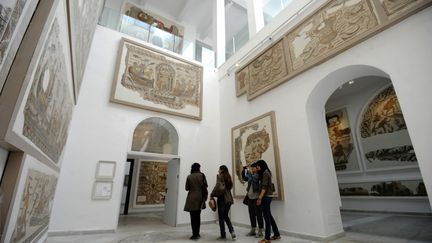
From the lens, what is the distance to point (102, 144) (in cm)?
650

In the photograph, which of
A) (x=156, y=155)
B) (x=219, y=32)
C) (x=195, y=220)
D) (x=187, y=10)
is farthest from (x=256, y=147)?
(x=187, y=10)

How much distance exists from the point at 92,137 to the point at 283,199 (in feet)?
19.7

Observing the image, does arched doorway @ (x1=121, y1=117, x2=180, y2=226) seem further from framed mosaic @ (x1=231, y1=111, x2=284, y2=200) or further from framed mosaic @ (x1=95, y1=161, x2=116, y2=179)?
framed mosaic @ (x1=231, y1=111, x2=284, y2=200)

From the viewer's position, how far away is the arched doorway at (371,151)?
768cm

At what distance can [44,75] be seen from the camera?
5.56 ft

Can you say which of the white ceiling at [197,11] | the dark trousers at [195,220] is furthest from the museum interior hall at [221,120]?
the white ceiling at [197,11]

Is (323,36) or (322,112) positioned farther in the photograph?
(322,112)

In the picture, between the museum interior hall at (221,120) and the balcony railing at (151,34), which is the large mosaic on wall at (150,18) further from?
the balcony railing at (151,34)

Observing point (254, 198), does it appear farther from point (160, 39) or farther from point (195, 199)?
point (160, 39)

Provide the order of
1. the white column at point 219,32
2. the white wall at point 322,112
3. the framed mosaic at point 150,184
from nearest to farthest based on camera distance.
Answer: the white wall at point 322,112 < the white column at point 219,32 < the framed mosaic at point 150,184

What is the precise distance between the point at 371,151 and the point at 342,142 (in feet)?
4.12

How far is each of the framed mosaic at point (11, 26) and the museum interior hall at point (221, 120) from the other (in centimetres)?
1

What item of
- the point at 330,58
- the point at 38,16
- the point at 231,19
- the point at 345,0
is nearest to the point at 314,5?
the point at 345,0

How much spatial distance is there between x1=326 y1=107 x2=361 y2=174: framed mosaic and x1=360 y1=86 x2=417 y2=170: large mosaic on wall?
48 centimetres
